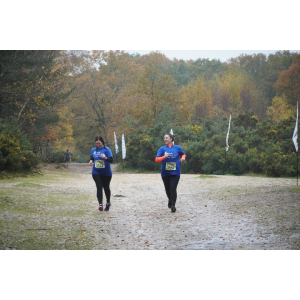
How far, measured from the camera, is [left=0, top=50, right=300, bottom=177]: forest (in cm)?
2497

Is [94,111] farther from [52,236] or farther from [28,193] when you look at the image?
[52,236]

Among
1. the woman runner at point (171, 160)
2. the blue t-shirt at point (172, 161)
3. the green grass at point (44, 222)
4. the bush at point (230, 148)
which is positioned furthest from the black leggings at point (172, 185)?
the bush at point (230, 148)

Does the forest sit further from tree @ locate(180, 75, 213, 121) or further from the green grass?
the green grass

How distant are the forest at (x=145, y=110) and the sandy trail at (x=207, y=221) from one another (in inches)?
381

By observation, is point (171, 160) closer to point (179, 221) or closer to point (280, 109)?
point (179, 221)

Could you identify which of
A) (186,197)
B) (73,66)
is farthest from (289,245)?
(73,66)

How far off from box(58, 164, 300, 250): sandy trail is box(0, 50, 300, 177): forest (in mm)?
9685

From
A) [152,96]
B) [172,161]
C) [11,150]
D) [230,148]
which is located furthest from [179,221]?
[152,96]

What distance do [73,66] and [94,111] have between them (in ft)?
22.9

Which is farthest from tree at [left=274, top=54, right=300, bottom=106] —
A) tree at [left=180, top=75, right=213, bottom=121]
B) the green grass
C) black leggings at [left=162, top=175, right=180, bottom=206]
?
the green grass

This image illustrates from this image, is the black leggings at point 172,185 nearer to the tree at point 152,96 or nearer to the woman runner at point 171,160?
the woman runner at point 171,160

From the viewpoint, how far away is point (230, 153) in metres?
25.6

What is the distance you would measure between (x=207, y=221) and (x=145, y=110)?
33.7 m

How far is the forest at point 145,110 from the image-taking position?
24969 mm
